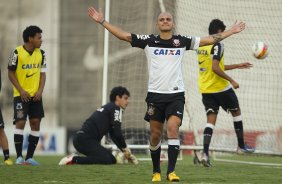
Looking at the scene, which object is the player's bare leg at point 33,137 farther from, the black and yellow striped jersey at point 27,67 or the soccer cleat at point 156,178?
the soccer cleat at point 156,178

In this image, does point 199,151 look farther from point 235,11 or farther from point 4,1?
point 4,1

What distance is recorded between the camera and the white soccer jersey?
10195 millimetres

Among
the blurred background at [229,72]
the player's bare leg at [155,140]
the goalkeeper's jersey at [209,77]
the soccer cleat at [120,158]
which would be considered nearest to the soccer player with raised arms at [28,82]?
the soccer cleat at [120,158]

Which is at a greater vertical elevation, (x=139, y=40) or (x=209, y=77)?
(x=139, y=40)

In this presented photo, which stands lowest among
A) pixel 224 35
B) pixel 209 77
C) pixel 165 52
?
pixel 209 77

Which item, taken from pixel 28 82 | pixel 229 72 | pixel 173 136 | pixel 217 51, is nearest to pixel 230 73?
pixel 229 72

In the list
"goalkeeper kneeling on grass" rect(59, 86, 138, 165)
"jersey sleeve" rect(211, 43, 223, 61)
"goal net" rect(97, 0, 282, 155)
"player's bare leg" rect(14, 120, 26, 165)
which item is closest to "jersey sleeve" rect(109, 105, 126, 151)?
"goalkeeper kneeling on grass" rect(59, 86, 138, 165)

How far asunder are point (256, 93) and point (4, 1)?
23.4 meters

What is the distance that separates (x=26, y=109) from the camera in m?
13.7

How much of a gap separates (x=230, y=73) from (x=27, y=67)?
5.13 metres

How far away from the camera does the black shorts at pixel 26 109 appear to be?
1366 cm

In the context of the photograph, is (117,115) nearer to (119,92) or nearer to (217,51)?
(119,92)

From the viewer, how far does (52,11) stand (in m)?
38.1

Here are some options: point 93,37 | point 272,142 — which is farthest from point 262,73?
point 93,37
